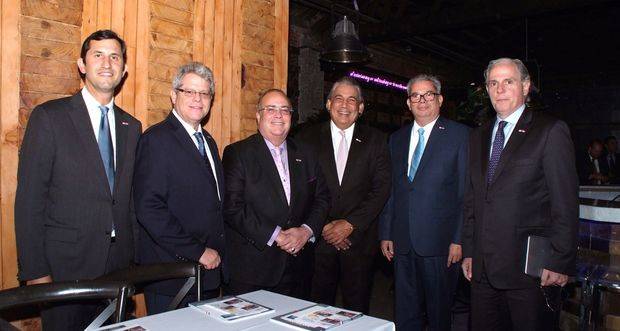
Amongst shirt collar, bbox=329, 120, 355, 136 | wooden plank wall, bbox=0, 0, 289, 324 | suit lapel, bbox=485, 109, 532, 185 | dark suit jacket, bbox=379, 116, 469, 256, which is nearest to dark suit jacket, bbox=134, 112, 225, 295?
wooden plank wall, bbox=0, 0, 289, 324

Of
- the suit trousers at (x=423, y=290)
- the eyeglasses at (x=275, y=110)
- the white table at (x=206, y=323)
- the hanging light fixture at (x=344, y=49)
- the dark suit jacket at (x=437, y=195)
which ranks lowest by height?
the suit trousers at (x=423, y=290)

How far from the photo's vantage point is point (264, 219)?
9.65ft

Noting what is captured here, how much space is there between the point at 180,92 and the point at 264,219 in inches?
36.6

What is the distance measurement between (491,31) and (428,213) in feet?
35.9

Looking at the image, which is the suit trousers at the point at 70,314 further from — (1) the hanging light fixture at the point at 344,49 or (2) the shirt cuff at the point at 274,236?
(1) the hanging light fixture at the point at 344,49

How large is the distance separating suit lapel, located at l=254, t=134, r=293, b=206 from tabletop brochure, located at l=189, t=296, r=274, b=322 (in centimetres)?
107

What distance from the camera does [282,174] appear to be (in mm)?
3088

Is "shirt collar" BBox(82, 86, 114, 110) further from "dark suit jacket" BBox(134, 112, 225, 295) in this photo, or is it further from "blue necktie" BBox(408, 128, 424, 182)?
"blue necktie" BBox(408, 128, 424, 182)

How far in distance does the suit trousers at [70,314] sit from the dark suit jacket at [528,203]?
6.86 ft

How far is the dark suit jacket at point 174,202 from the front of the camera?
8.34ft

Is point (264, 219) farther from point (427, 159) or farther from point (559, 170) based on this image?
point (559, 170)

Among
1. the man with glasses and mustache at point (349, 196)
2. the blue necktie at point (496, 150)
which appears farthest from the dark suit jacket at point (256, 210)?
the blue necktie at point (496, 150)

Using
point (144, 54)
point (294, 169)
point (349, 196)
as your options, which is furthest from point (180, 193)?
point (349, 196)

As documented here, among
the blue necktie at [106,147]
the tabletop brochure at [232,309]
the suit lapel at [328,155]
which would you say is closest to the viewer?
the tabletop brochure at [232,309]
